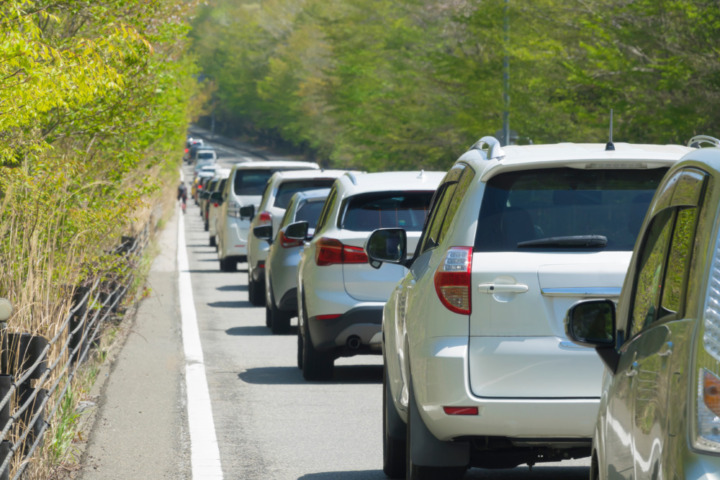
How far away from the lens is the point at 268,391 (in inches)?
468

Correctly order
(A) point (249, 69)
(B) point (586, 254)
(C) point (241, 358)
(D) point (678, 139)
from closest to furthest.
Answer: (B) point (586, 254), (C) point (241, 358), (D) point (678, 139), (A) point (249, 69)

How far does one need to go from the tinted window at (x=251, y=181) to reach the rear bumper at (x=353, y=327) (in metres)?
15.8

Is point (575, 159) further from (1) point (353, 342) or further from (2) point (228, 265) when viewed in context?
(2) point (228, 265)

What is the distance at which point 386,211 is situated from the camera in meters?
12.2

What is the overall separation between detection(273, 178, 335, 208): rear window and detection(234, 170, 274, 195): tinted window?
22.5 feet

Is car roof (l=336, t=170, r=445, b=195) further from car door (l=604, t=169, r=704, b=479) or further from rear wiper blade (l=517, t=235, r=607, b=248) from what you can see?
car door (l=604, t=169, r=704, b=479)

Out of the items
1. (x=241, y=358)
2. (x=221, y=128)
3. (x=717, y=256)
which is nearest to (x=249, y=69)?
(x=221, y=128)

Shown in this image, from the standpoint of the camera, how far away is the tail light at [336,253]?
12023 mm

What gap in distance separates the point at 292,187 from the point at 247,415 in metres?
10.6

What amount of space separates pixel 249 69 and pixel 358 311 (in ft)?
439

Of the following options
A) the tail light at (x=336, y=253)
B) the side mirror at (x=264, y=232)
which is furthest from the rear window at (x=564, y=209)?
the side mirror at (x=264, y=232)

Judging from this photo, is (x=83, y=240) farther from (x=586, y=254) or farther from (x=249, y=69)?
(x=249, y=69)

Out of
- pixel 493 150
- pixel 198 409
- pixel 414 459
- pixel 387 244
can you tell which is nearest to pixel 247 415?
pixel 198 409

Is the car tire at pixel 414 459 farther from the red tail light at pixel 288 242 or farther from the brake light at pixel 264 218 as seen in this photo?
the brake light at pixel 264 218
